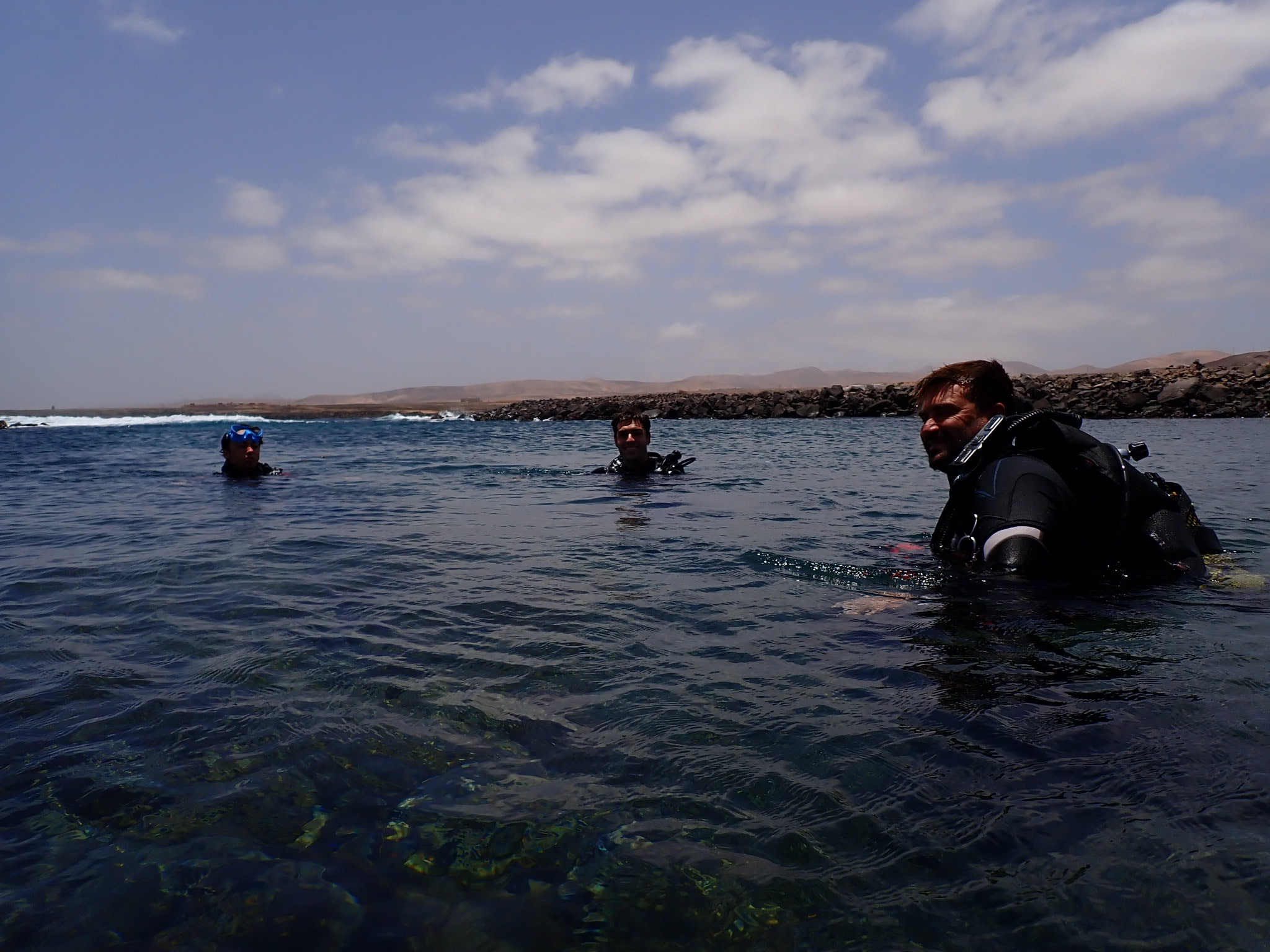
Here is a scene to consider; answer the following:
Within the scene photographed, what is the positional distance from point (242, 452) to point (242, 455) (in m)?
0.07

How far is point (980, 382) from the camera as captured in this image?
486 cm

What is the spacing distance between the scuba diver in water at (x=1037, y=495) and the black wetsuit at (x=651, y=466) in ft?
25.7

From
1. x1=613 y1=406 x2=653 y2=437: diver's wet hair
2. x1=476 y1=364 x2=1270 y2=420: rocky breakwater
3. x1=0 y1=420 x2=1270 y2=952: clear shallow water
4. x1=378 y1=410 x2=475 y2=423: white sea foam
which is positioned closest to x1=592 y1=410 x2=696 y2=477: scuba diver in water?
x1=613 y1=406 x2=653 y2=437: diver's wet hair

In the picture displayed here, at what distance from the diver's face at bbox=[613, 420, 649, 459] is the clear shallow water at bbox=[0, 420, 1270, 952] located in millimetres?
5907

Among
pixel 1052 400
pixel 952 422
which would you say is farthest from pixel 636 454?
pixel 1052 400

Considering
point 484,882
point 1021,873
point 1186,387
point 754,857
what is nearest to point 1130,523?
point 1021,873

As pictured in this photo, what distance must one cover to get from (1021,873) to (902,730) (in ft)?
2.93

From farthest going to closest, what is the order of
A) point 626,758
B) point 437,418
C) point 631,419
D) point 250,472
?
1. point 437,418
2. point 250,472
3. point 631,419
4. point 626,758

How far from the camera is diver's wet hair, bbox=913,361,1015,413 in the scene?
4.84 m

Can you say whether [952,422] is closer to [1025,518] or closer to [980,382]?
[980,382]

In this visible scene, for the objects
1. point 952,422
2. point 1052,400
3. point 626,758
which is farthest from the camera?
point 1052,400

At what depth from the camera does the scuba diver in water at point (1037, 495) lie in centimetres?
420

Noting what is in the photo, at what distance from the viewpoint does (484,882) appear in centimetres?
212

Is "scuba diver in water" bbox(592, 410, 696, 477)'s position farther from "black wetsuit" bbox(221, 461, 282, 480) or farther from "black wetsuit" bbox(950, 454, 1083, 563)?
"black wetsuit" bbox(950, 454, 1083, 563)
